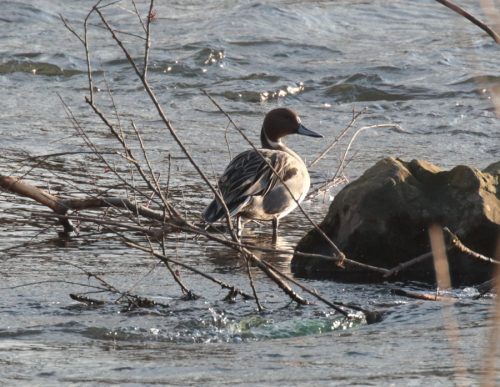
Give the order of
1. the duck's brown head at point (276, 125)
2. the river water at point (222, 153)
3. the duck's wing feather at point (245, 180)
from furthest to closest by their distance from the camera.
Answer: the duck's brown head at point (276, 125), the duck's wing feather at point (245, 180), the river water at point (222, 153)

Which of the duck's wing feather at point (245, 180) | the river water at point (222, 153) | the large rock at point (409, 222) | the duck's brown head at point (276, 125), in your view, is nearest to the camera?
the river water at point (222, 153)

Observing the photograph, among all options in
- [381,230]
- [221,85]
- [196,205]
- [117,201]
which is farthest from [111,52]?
[381,230]

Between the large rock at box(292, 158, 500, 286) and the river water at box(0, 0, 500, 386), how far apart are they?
316 mm

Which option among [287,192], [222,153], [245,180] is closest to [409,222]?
[287,192]

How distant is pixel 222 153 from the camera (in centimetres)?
1070

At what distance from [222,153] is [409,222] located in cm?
427

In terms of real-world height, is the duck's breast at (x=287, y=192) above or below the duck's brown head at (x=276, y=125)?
below

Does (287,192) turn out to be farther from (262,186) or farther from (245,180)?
(245,180)

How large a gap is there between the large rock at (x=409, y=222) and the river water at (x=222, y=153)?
0.32 metres

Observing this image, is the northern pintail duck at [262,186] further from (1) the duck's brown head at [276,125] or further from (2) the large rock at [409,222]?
(2) the large rock at [409,222]

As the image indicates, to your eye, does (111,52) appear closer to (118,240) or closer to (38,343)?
(118,240)

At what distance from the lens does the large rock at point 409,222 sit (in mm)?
6477

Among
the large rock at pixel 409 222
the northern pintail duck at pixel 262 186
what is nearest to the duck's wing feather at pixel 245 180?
the northern pintail duck at pixel 262 186

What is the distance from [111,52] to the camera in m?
15.3
